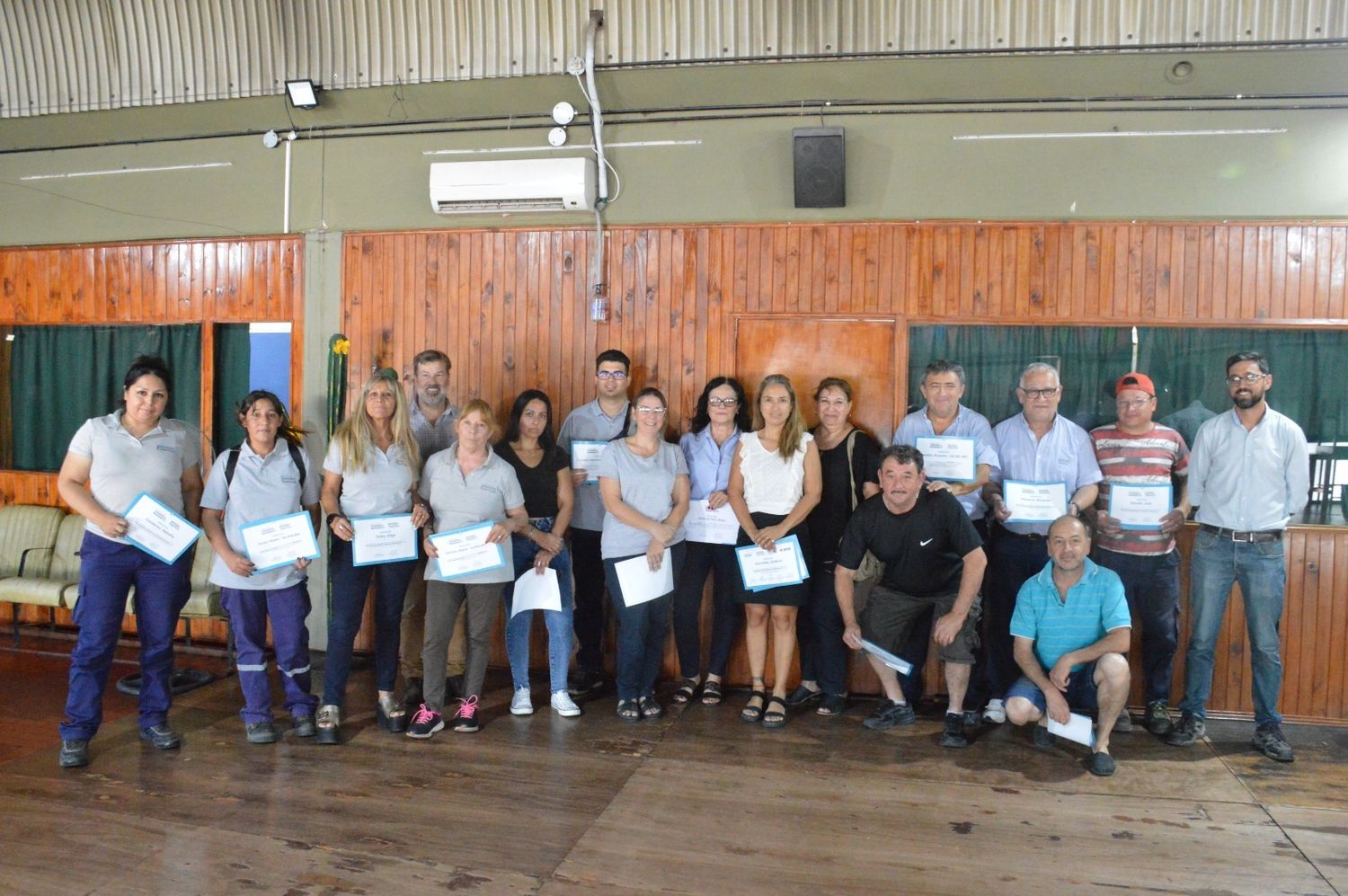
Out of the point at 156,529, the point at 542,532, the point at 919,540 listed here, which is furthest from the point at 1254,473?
the point at 156,529

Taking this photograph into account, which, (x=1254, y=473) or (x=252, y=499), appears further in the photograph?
(x=1254, y=473)

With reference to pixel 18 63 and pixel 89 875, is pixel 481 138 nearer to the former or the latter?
pixel 18 63

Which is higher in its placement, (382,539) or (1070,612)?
(382,539)

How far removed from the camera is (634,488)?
4492 mm

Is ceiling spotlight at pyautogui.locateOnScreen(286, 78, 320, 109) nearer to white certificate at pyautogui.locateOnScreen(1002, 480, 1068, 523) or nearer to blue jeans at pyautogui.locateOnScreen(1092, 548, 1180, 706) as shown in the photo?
white certificate at pyautogui.locateOnScreen(1002, 480, 1068, 523)

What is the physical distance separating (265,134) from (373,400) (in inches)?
101

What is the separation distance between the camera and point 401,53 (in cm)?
549

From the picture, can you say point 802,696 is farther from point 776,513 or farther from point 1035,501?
point 1035,501

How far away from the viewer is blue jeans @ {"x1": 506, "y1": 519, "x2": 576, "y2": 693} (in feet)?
15.1

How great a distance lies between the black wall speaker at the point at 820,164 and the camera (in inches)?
197

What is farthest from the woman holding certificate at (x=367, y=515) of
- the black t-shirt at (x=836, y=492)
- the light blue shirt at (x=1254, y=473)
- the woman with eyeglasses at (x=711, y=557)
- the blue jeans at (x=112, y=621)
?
the light blue shirt at (x=1254, y=473)

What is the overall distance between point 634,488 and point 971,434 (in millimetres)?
1686

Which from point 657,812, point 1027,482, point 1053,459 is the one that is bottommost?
point 657,812

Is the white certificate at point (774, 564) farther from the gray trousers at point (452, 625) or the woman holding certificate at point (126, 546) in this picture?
the woman holding certificate at point (126, 546)
